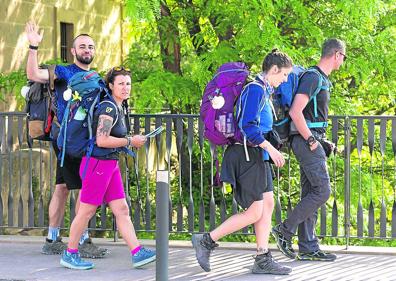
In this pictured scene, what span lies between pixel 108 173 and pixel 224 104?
120 cm

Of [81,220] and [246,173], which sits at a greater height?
[246,173]

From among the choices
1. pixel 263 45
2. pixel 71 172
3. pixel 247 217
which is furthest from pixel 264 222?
pixel 263 45

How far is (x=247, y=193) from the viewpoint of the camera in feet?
27.2

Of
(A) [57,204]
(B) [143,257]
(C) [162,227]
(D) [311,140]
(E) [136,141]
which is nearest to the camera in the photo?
(C) [162,227]

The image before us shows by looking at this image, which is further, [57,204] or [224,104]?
[57,204]

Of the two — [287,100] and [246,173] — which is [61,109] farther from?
[287,100]

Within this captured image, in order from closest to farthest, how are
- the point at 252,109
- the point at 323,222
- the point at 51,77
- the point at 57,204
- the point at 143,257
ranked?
1. the point at 252,109
2. the point at 143,257
3. the point at 51,77
4. the point at 57,204
5. the point at 323,222

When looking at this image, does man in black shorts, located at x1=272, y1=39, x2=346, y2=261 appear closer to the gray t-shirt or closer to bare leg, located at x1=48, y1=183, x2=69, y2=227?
the gray t-shirt

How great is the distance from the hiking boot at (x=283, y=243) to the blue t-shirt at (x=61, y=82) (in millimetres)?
2216

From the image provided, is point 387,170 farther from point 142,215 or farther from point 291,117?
point 291,117

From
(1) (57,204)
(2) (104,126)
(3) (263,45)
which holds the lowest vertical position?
(1) (57,204)

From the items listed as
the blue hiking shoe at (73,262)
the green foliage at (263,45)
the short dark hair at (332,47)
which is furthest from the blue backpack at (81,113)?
the green foliage at (263,45)

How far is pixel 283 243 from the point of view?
9.00 m

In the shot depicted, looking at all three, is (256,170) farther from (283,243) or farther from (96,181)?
(96,181)
